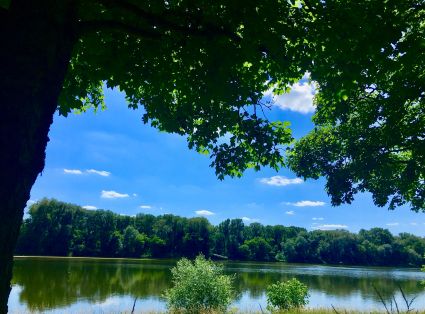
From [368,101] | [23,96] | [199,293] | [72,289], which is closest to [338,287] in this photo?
[72,289]

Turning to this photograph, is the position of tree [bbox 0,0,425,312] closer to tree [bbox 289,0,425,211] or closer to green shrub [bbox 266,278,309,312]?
tree [bbox 289,0,425,211]

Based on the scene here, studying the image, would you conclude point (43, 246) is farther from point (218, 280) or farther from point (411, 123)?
point (411, 123)

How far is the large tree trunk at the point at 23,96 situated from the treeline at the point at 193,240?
415 ft

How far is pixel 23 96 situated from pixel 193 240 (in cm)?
14706

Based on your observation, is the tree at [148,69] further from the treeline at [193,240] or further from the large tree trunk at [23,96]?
the treeline at [193,240]

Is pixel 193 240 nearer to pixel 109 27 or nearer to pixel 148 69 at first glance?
pixel 148 69

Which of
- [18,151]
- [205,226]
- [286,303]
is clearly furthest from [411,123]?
[205,226]

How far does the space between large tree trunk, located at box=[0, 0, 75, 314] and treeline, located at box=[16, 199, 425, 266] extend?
127 m

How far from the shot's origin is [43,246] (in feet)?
388

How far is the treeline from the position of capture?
120375 millimetres

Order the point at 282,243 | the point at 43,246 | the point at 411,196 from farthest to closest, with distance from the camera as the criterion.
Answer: the point at 282,243 → the point at 43,246 → the point at 411,196

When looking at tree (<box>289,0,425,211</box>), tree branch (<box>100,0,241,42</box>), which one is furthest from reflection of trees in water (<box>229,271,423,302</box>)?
tree branch (<box>100,0,241,42</box>)

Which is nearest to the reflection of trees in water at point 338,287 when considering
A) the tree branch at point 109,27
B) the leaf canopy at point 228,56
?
the leaf canopy at point 228,56

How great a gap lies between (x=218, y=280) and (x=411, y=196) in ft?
45.6
